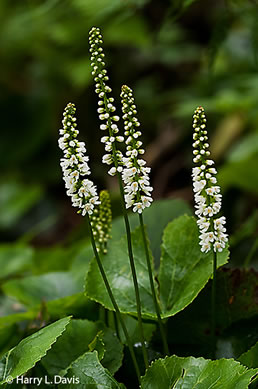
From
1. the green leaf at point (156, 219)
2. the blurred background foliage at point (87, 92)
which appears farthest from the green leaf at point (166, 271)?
the blurred background foliage at point (87, 92)

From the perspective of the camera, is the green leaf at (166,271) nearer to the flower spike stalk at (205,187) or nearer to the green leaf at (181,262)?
the green leaf at (181,262)

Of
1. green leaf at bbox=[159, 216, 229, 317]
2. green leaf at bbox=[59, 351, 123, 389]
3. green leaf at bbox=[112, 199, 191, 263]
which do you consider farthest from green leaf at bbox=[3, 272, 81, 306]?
green leaf at bbox=[59, 351, 123, 389]

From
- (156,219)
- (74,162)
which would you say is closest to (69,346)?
(74,162)

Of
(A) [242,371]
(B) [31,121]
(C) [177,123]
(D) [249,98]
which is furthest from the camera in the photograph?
(B) [31,121]

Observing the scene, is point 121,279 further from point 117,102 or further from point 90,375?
point 117,102

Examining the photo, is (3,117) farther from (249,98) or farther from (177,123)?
(249,98)

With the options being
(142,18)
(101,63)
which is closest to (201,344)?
(101,63)
